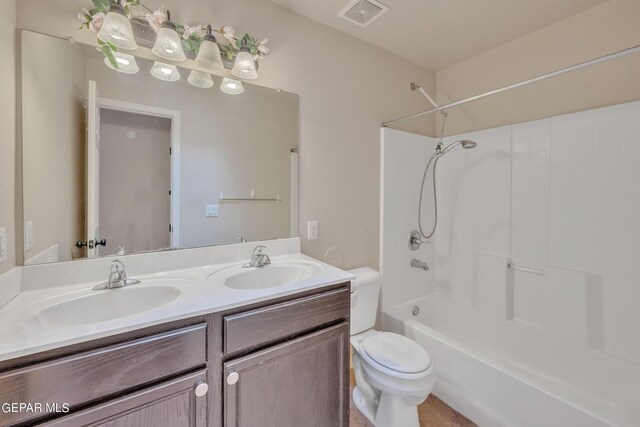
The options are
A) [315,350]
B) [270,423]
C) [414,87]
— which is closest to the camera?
[270,423]

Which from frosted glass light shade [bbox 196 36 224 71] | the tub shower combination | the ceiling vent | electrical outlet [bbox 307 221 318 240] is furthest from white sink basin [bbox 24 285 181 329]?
the ceiling vent

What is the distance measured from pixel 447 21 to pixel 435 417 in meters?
2.46

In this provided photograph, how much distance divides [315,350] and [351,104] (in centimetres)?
156

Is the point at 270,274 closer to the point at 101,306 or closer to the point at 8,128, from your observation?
the point at 101,306

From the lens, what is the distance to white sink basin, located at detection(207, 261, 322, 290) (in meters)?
1.25

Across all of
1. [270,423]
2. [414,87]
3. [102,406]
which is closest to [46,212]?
[102,406]

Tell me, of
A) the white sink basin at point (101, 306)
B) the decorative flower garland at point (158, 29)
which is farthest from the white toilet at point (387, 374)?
the decorative flower garland at point (158, 29)

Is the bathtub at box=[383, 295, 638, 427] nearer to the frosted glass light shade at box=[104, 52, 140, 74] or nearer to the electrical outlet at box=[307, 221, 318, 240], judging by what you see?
the electrical outlet at box=[307, 221, 318, 240]

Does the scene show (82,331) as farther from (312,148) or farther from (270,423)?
(312,148)

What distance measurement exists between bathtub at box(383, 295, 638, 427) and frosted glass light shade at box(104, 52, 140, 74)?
2096 millimetres

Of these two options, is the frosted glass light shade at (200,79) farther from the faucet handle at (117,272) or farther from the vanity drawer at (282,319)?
the vanity drawer at (282,319)

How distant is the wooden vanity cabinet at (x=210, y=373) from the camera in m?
0.67

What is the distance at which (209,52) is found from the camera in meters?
1.28

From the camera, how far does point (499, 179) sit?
2.00m
